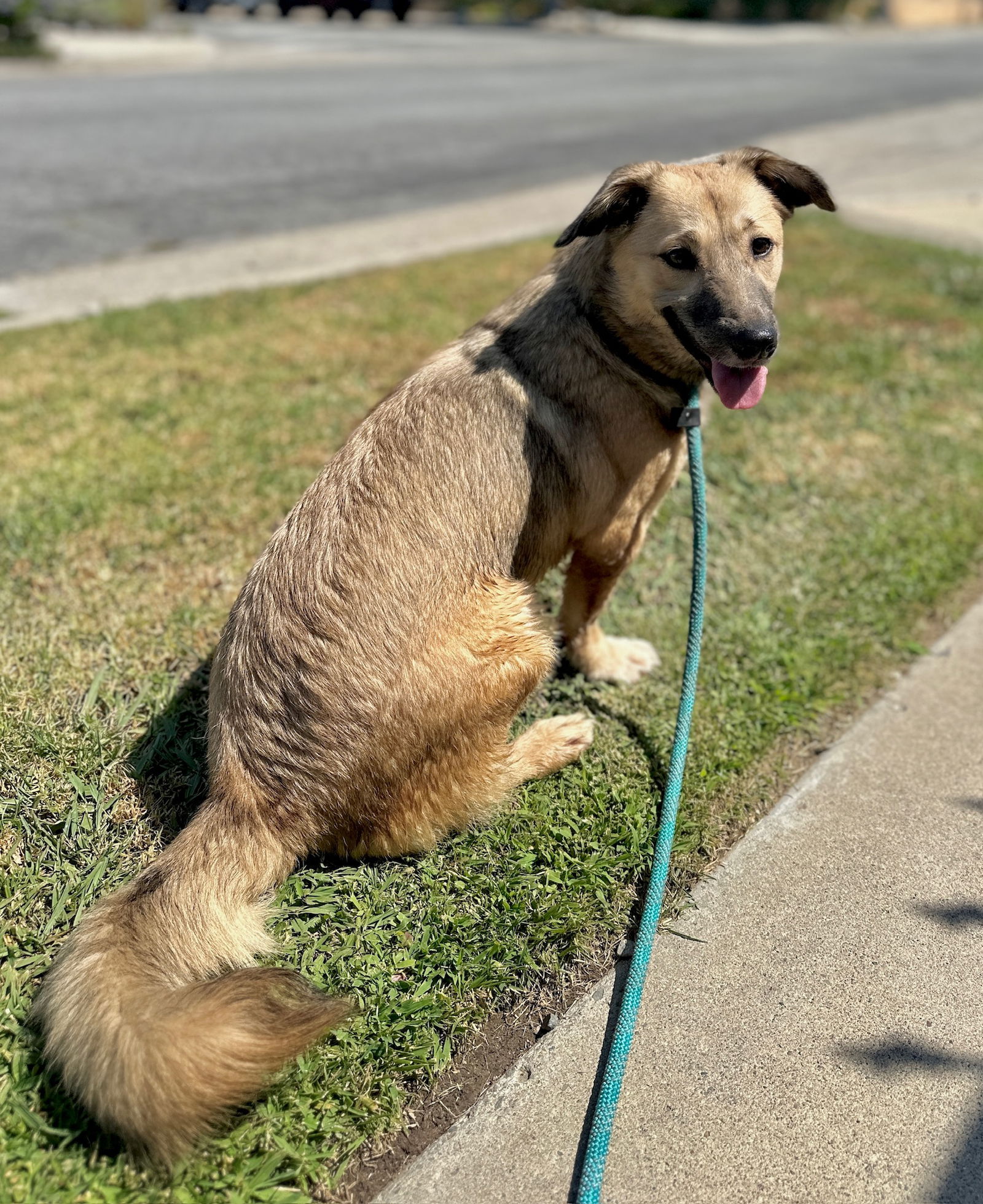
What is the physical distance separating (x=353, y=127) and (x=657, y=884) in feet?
42.1

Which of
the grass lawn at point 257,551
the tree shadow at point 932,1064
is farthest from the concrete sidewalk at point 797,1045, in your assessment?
the grass lawn at point 257,551

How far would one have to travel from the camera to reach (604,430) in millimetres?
3025

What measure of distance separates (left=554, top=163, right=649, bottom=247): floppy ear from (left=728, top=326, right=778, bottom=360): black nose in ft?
1.73

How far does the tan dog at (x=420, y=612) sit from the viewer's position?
2027mm

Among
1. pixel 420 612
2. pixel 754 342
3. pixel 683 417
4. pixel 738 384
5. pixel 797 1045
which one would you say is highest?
pixel 754 342

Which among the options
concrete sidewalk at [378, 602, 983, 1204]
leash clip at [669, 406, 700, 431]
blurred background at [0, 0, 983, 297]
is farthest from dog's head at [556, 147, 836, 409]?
blurred background at [0, 0, 983, 297]

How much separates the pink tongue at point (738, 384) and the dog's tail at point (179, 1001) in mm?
1777

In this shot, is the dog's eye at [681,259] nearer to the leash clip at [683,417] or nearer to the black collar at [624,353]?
the black collar at [624,353]

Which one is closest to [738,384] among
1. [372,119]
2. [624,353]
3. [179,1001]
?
[624,353]

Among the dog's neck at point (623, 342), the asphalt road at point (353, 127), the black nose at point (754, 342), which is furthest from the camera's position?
the asphalt road at point (353, 127)

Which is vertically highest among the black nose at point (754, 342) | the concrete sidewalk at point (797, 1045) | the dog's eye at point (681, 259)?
the dog's eye at point (681, 259)

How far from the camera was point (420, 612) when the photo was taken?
101 inches

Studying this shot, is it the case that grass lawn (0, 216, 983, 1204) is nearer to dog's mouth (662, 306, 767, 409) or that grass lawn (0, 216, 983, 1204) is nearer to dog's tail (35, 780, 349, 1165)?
dog's tail (35, 780, 349, 1165)

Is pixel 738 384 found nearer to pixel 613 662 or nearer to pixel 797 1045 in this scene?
pixel 613 662
